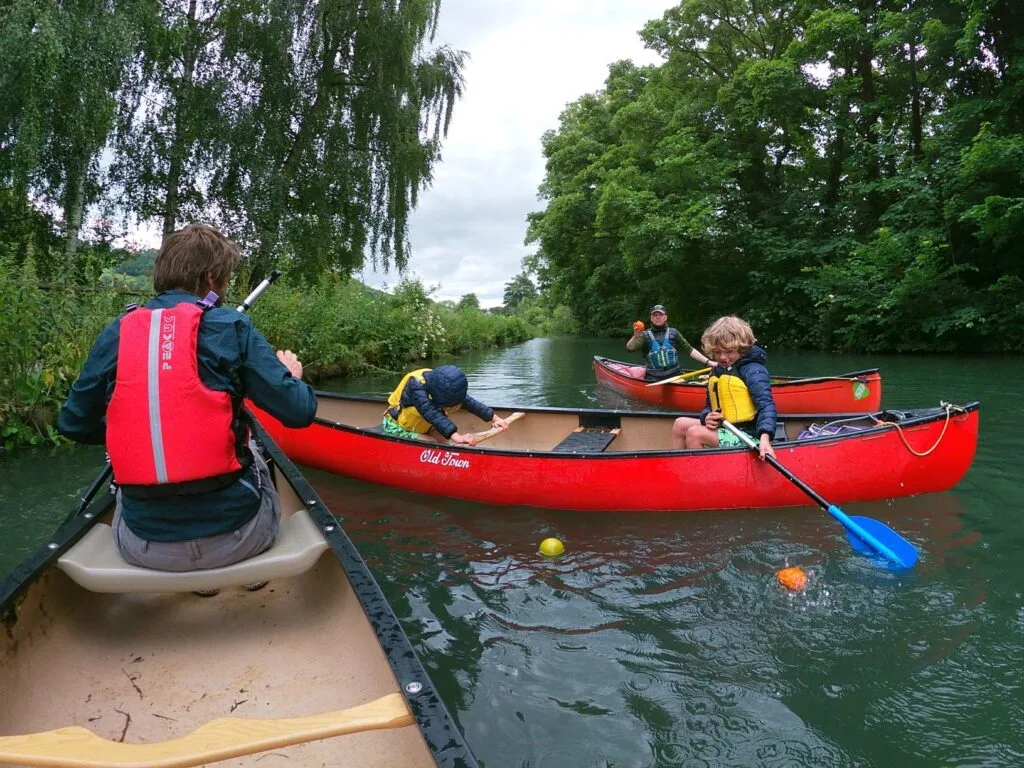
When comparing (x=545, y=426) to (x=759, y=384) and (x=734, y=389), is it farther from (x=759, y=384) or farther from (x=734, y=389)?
(x=759, y=384)

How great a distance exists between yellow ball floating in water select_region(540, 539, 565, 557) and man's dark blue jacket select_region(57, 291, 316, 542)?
2.41m

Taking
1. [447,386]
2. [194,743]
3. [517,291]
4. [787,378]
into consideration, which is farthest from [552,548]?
[517,291]

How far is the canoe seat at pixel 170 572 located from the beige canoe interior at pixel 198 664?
6.9 inches

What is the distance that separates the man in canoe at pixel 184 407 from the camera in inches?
83.6

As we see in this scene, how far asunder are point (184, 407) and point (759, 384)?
4.07 metres

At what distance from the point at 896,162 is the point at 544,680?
2231 centimetres

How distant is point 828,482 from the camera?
481 centimetres

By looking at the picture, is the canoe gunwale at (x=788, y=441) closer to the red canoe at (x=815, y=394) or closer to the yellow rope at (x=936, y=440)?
the yellow rope at (x=936, y=440)

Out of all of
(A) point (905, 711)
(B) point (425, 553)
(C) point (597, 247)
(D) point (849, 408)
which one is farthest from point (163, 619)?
(C) point (597, 247)

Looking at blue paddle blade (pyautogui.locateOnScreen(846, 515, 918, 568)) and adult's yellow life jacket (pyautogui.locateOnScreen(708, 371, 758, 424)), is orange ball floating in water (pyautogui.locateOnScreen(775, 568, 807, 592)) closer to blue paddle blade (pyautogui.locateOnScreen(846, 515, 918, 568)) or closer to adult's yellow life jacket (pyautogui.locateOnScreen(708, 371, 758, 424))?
blue paddle blade (pyautogui.locateOnScreen(846, 515, 918, 568))

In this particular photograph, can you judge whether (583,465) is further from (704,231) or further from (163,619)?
(704,231)

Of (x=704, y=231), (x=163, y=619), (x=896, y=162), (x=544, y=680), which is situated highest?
(x=896, y=162)

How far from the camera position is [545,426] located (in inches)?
265

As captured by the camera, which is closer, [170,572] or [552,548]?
[170,572]
